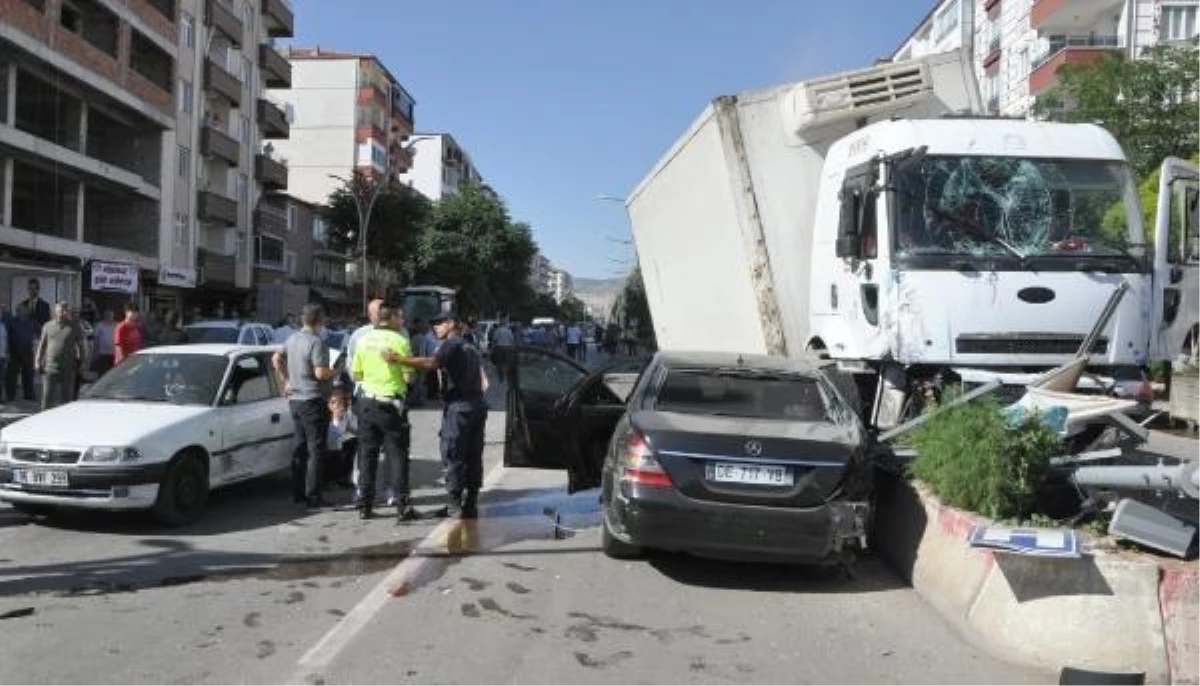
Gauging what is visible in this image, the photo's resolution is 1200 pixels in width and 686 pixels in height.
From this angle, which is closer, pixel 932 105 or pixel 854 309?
pixel 854 309

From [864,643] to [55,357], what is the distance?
1171cm

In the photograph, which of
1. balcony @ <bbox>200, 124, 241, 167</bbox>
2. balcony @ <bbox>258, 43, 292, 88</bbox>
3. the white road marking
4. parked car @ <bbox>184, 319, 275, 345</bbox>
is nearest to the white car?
the white road marking

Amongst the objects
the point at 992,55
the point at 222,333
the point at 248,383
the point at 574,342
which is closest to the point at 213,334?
the point at 222,333

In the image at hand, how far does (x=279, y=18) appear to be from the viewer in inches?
2301

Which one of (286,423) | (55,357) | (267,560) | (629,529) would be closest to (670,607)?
(629,529)

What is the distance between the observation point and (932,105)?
10398 millimetres

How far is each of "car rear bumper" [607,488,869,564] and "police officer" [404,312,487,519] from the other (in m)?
2.60

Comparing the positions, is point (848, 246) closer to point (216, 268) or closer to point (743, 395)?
point (743, 395)

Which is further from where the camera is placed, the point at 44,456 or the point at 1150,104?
the point at 1150,104

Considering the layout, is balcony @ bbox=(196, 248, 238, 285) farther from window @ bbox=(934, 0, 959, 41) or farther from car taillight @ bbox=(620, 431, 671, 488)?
car taillight @ bbox=(620, 431, 671, 488)

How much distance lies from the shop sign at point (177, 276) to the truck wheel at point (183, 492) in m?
35.6

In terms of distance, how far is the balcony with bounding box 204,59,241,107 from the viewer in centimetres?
4766

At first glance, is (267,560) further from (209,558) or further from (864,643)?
(864,643)

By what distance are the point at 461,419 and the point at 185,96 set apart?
41.7 m
